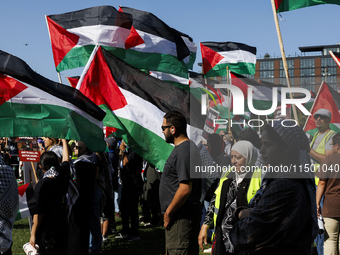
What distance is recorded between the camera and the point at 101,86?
22.0 ft

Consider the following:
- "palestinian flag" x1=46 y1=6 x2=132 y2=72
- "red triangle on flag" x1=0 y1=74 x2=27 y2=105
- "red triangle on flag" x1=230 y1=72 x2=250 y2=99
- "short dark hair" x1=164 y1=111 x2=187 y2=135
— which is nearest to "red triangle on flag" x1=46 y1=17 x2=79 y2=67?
"palestinian flag" x1=46 y1=6 x2=132 y2=72

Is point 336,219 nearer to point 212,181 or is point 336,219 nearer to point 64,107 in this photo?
point 212,181

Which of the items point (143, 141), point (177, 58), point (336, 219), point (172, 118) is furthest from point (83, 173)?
point (177, 58)

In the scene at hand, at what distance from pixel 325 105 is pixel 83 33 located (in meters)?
5.31

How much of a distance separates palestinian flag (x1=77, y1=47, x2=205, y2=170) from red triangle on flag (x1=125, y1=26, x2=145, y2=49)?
283 centimetres

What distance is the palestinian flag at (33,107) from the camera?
4965 mm

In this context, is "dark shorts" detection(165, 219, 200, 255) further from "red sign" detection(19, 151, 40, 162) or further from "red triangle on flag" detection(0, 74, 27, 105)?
"red triangle on flag" detection(0, 74, 27, 105)

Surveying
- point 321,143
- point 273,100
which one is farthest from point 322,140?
point 273,100

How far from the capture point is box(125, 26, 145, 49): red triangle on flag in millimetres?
9547

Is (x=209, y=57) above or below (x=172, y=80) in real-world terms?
above

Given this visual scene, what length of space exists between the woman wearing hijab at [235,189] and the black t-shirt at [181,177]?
13.4 inches

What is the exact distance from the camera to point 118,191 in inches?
375

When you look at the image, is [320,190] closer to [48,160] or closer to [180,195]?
[180,195]

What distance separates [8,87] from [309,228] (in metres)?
4.10
